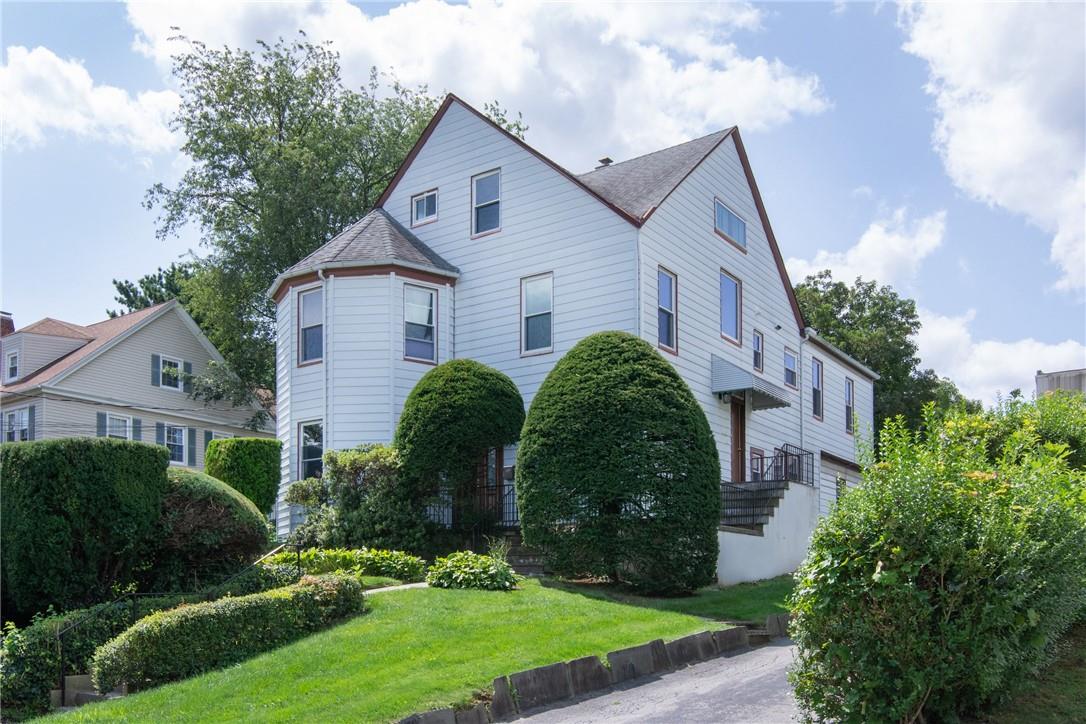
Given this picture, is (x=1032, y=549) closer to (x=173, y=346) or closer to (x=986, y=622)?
(x=986, y=622)

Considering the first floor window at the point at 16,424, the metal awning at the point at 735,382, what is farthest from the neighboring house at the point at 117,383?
the metal awning at the point at 735,382

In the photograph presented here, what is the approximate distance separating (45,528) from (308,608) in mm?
3951

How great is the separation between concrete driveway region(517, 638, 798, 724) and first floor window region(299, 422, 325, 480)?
42.6 ft

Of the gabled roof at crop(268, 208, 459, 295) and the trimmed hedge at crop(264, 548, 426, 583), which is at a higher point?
the gabled roof at crop(268, 208, 459, 295)

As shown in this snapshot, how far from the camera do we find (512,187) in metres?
23.8

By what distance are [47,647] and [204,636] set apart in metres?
2.07

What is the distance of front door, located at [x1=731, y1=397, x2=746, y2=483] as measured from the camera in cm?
2491

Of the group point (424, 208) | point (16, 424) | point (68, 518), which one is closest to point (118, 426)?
point (16, 424)

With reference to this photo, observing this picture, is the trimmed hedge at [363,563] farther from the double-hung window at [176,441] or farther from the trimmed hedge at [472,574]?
the double-hung window at [176,441]

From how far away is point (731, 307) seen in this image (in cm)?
2583

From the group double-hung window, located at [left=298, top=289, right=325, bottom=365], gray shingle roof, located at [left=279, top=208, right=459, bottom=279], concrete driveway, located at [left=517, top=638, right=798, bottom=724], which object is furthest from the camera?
double-hung window, located at [left=298, top=289, right=325, bottom=365]

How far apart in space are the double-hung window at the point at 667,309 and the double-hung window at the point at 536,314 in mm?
2341

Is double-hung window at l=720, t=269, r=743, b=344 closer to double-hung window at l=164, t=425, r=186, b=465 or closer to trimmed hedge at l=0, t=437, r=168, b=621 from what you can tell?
trimmed hedge at l=0, t=437, r=168, b=621

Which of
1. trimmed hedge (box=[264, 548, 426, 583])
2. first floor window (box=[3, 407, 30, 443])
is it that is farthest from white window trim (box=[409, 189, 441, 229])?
first floor window (box=[3, 407, 30, 443])
